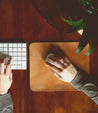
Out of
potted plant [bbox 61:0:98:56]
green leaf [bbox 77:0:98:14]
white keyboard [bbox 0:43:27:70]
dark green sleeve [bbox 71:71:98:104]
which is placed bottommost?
dark green sleeve [bbox 71:71:98:104]

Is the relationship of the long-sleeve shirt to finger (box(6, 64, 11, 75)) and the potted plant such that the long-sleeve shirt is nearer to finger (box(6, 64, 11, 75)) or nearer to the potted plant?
finger (box(6, 64, 11, 75))

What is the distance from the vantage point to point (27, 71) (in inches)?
39.1

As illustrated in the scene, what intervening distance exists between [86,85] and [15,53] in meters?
0.41

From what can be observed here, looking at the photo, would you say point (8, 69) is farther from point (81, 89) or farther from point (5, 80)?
point (81, 89)

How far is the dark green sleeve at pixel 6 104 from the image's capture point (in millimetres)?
942

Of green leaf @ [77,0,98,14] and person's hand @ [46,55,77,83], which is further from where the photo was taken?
person's hand @ [46,55,77,83]

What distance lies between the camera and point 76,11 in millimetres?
843

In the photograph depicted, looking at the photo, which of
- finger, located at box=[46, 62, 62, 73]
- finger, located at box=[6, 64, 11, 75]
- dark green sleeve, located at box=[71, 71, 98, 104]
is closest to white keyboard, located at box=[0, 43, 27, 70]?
finger, located at box=[6, 64, 11, 75]

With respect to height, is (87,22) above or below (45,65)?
above

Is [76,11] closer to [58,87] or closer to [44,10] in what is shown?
[44,10]

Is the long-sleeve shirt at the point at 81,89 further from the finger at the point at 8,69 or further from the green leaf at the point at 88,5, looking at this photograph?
the green leaf at the point at 88,5

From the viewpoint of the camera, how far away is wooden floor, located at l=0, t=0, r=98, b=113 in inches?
38.1

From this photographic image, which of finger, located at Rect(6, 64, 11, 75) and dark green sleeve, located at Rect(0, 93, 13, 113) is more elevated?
finger, located at Rect(6, 64, 11, 75)

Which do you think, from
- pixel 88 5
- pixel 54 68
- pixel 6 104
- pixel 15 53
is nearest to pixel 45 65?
pixel 54 68
